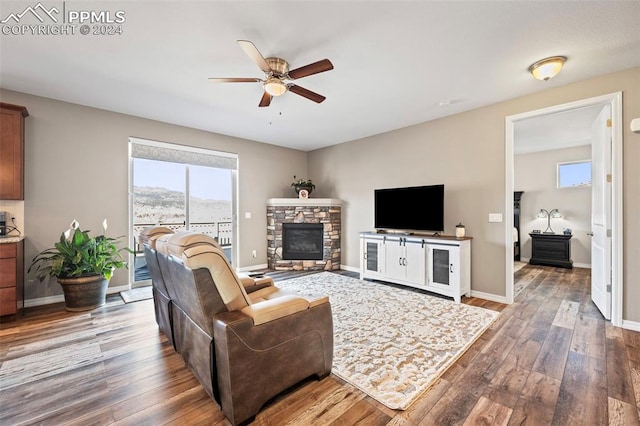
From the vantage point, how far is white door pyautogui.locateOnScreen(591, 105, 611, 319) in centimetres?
294

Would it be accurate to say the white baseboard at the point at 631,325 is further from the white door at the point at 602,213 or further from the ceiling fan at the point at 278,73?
the ceiling fan at the point at 278,73

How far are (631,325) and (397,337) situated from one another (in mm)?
2460

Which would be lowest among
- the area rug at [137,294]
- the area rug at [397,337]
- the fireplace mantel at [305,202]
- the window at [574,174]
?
the area rug at [397,337]

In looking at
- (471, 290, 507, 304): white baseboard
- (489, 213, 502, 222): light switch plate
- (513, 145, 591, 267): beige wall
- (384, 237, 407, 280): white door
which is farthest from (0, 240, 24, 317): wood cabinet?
(513, 145, 591, 267): beige wall

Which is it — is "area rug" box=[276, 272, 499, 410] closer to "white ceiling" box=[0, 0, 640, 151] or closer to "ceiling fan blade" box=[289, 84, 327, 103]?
"ceiling fan blade" box=[289, 84, 327, 103]

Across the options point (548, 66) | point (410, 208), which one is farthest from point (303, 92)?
point (410, 208)

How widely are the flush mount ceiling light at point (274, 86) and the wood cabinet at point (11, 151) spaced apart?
2.99m

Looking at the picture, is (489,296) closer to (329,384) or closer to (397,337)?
(397,337)

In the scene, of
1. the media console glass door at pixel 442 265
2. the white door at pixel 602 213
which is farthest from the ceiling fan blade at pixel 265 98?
the white door at pixel 602 213

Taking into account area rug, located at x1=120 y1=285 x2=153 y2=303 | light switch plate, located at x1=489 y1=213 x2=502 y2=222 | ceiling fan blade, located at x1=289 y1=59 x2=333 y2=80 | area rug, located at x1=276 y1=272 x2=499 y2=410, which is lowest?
area rug, located at x1=276 y1=272 x2=499 y2=410

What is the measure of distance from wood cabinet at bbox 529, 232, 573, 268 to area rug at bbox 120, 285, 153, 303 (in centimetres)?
765

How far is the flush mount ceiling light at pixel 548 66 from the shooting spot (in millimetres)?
2566

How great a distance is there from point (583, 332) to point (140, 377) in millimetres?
4028

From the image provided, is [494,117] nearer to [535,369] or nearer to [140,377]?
[535,369]
